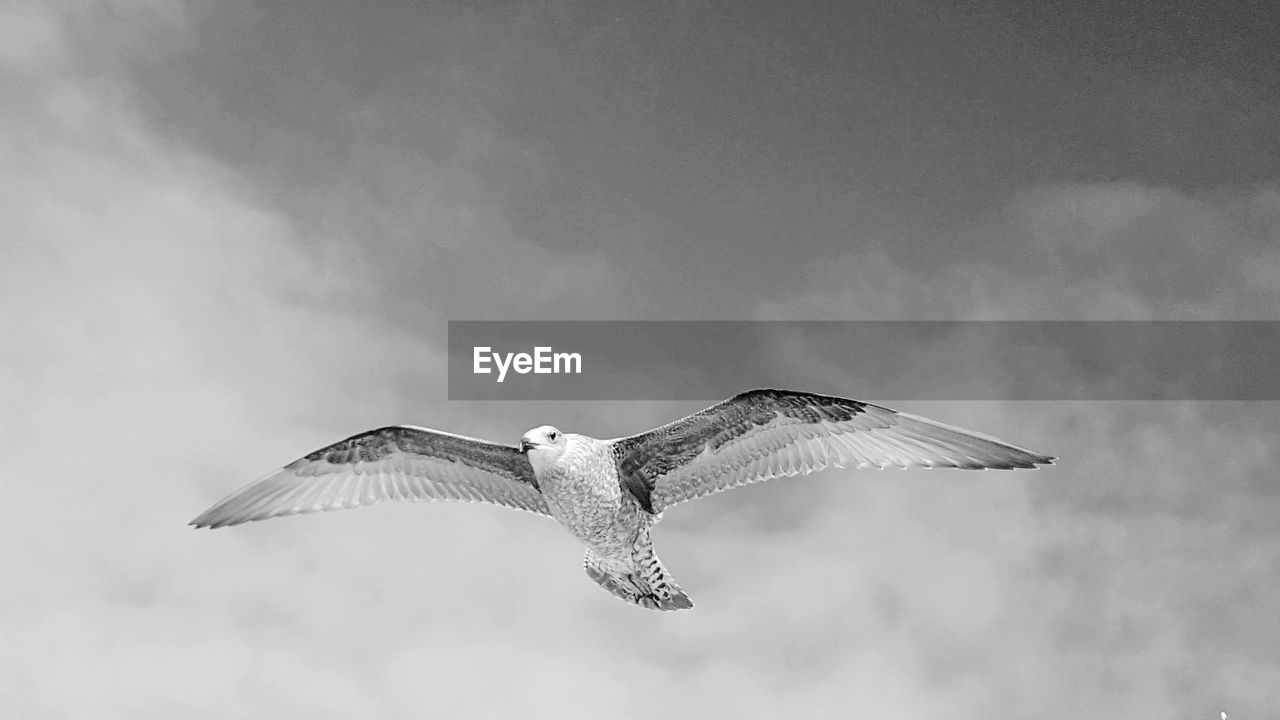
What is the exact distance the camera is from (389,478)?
44.7ft

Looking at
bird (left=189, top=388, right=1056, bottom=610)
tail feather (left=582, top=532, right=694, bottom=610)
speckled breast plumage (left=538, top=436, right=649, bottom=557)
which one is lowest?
tail feather (left=582, top=532, right=694, bottom=610)

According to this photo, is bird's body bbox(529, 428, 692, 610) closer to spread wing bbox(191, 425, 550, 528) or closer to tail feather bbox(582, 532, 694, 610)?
tail feather bbox(582, 532, 694, 610)

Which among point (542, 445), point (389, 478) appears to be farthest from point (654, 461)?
point (389, 478)

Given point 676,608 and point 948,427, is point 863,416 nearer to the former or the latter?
point 948,427

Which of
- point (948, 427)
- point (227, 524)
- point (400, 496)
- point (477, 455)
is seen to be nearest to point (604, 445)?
point (477, 455)

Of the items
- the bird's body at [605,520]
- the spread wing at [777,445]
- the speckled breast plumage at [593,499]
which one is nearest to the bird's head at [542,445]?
the bird's body at [605,520]

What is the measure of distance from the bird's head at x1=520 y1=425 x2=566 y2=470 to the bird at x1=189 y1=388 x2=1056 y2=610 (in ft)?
0.99

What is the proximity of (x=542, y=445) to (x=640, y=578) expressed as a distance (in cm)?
244

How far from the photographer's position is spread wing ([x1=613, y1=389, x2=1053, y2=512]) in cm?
1245

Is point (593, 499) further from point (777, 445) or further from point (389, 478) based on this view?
point (389, 478)

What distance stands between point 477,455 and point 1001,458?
19.3ft

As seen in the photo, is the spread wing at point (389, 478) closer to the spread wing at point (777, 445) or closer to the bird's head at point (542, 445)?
the spread wing at point (777, 445)

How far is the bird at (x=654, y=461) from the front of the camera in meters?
12.3

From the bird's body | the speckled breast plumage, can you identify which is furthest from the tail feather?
the speckled breast plumage
